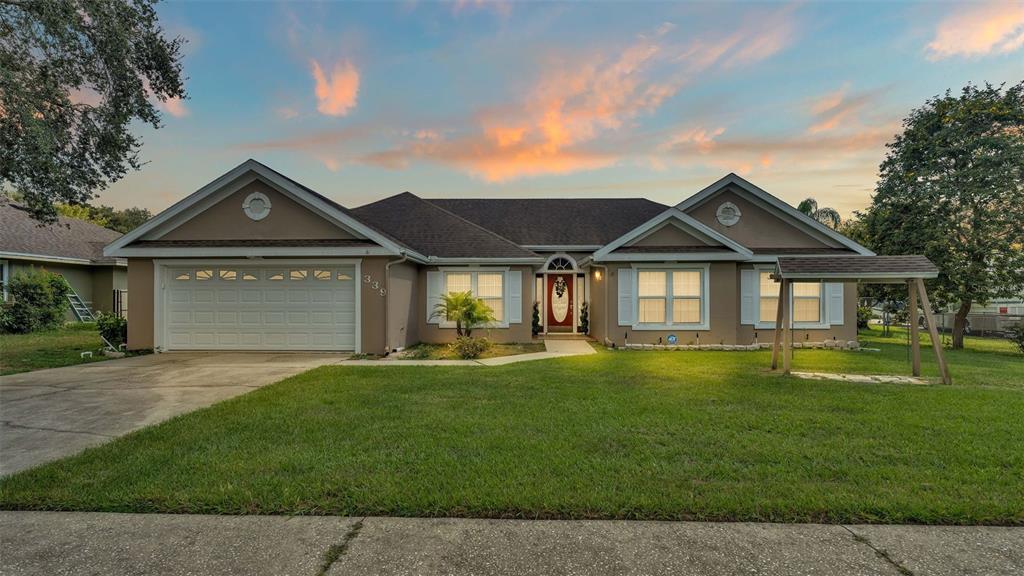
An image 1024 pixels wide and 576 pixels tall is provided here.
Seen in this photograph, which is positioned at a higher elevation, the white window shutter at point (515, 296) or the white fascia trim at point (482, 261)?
the white fascia trim at point (482, 261)

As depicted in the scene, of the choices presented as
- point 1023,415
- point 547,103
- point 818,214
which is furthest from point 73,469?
point 818,214

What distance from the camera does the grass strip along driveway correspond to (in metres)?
3.34

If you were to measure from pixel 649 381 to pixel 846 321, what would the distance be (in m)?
9.62

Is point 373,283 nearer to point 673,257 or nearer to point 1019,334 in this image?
point 673,257

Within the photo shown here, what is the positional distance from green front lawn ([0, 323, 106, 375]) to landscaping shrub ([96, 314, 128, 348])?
0.38 meters

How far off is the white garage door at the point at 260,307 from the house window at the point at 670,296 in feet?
26.7

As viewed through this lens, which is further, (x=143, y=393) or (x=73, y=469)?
(x=143, y=393)

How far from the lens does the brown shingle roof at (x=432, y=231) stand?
13625mm

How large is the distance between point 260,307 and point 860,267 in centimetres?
1374

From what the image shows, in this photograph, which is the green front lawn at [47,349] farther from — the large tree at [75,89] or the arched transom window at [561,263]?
the arched transom window at [561,263]

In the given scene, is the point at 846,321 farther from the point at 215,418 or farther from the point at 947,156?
the point at 215,418

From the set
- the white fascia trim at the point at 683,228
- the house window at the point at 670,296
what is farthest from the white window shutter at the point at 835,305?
the house window at the point at 670,296

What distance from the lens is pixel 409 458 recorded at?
4.22 meters

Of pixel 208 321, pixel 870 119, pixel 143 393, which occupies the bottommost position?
pixel 143 393
